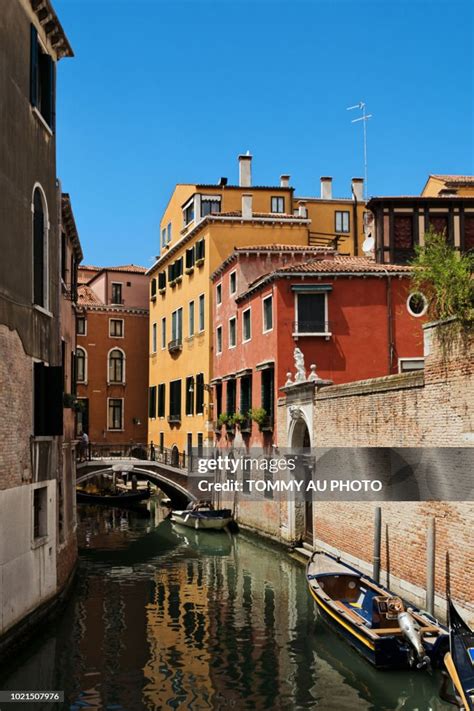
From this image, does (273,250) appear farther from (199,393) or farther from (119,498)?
(119,498)

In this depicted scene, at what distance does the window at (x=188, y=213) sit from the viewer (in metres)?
34.7

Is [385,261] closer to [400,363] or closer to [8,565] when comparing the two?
[400,363]

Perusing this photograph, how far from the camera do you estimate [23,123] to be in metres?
13.0

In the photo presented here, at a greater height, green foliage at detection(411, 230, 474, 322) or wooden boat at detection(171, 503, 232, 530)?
green foliage at detection(411, 230, 474, 322)

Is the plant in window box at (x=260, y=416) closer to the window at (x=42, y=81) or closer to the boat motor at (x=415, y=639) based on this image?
the window at (x=42, y=81)

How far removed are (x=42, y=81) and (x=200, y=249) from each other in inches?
732

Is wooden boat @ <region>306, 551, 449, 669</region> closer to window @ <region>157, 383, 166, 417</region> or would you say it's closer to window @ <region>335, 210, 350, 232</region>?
window @ <region>157, 383, 166, 417</region>

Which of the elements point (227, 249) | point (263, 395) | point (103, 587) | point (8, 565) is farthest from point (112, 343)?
point (8, 565)

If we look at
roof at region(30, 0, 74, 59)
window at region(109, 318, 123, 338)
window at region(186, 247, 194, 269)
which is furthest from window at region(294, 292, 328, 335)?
window at region(109, 318, 123, 338)

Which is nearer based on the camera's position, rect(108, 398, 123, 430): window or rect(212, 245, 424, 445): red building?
rect(212, 245, 424, 445): red building

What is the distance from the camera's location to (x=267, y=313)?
2486cm

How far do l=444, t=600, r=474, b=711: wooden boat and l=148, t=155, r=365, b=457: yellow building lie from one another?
2123 cm

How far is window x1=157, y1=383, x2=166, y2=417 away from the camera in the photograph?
127 feet

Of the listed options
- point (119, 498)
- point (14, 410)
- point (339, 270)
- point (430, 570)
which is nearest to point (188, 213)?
point (119, 498)
